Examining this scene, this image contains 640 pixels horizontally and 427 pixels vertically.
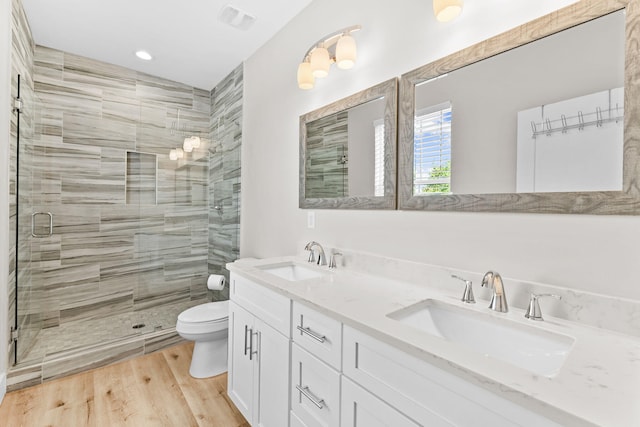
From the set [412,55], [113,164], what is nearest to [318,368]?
[412,55]

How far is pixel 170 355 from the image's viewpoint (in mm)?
2449

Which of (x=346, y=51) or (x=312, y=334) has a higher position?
(x=346, y=51)

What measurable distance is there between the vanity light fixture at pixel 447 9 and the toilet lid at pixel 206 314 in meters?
2.11

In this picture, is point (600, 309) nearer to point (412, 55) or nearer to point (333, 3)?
point (412, 55)

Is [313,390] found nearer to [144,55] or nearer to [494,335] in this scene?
[494,335]

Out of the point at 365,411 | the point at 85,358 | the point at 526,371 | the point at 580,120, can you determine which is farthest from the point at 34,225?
the point at 580,120

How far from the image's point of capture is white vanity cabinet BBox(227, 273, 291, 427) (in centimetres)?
132

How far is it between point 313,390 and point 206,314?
1.32 meters

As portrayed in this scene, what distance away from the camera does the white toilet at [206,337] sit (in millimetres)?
2086

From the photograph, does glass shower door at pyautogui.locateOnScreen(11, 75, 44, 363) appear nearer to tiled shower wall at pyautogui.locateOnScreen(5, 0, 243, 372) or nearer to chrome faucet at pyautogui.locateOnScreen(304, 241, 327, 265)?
tiled shower wall at pyautogui.locateOnScreen(5, 0, 243, 372)

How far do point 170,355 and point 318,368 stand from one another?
6.14 feet

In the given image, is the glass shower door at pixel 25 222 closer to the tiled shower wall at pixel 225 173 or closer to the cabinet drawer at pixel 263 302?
the tiled shower wall at pixel 225 173

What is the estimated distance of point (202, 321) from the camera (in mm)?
2084

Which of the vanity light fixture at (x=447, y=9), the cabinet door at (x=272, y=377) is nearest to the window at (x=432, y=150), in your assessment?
the vanity light fixture at (x=447, y=9)
